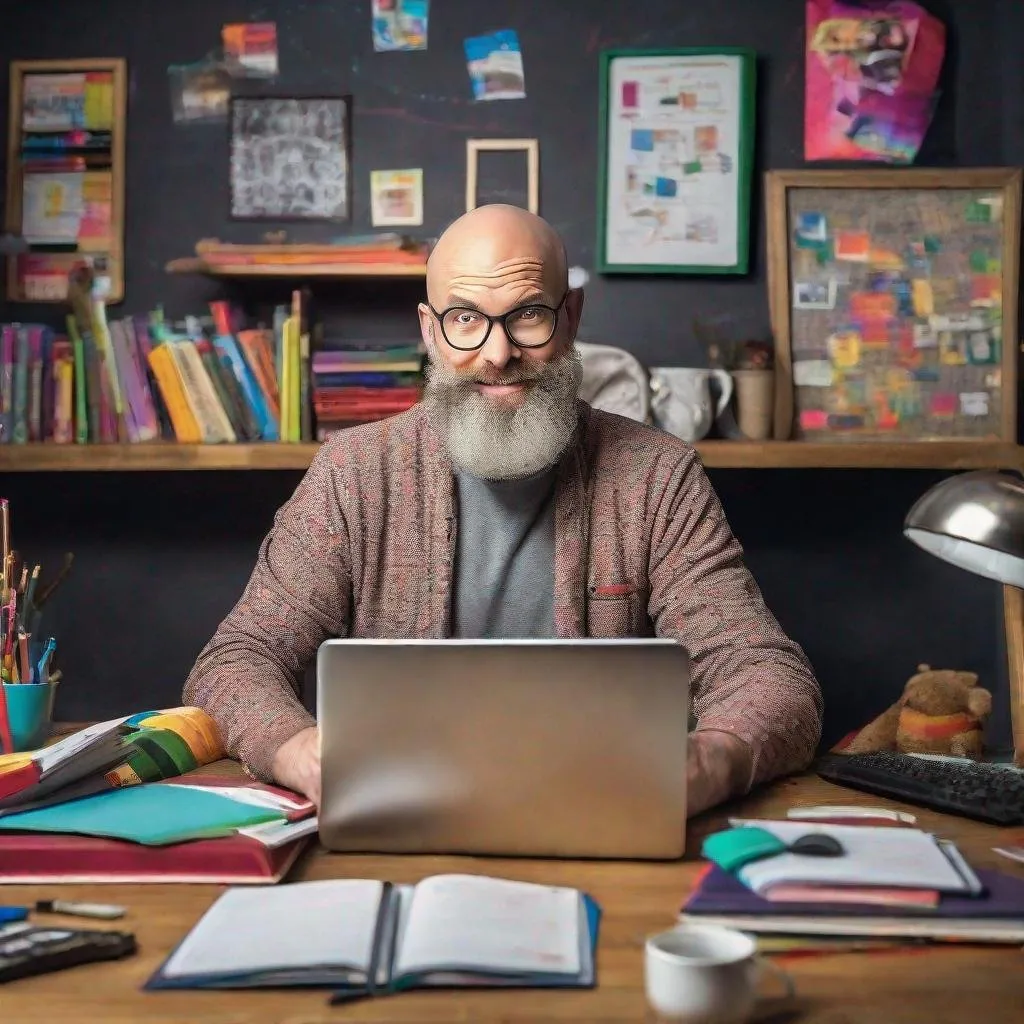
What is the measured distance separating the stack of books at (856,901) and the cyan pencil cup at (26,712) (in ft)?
3.14

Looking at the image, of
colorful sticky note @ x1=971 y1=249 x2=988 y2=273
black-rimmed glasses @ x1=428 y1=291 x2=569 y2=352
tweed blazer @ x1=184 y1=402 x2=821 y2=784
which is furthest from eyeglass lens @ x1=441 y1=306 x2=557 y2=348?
colorful sticky note @ x1=971 y1=249 x2=988 y2=273

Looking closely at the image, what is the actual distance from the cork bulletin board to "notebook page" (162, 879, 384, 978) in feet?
Answer: 6.95

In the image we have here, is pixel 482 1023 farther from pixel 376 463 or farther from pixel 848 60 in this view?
pixel 848 60

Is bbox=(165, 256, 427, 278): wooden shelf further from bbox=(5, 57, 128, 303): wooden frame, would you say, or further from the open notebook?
the open notebook

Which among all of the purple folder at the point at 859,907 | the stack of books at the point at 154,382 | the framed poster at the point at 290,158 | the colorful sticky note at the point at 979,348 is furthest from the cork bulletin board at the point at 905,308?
the purple folder at the point at 859,907

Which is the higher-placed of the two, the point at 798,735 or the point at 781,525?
the point at 781,525

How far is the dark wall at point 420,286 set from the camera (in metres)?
2.97

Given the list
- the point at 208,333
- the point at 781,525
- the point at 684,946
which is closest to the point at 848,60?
the point at 781,525

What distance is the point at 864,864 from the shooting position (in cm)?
104

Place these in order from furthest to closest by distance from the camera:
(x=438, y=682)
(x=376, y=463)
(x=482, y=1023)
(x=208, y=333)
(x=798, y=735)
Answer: (x=208, y=333), (x=376, y=463), (x=798, y=735), (x=438, y=682), (x=482, y=1023)

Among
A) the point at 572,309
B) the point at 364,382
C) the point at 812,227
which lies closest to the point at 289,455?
the point at 364,382

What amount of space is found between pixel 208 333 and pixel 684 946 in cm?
228

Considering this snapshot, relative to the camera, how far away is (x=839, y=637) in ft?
10.0

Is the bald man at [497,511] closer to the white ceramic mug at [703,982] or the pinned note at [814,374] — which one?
the white ceramic mug at [703,982]
